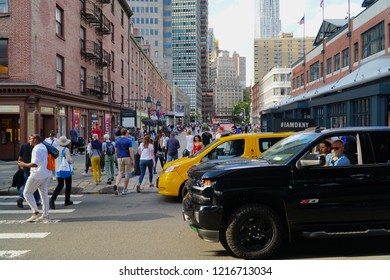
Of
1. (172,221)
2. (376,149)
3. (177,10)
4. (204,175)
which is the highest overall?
(177,10)

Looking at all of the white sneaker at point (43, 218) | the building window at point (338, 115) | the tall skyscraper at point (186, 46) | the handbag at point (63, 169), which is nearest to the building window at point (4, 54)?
the handbag at point (63, 169)

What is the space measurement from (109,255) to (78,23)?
25617mm

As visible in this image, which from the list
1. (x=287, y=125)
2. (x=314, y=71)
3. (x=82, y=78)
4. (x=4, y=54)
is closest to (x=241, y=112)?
(x=314, y=71)

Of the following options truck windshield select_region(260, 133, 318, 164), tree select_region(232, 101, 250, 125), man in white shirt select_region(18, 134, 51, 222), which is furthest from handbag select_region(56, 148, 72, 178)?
tree select_region(232, 101, 250, 125)

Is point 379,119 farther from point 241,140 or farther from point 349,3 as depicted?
point 349,3

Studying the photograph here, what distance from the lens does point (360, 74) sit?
1886 centimetres

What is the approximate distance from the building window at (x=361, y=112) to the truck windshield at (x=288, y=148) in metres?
11.6

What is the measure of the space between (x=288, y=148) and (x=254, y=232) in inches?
60.2

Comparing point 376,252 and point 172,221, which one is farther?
point 172,221

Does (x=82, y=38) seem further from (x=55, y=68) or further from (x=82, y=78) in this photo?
(x=55, y=68)

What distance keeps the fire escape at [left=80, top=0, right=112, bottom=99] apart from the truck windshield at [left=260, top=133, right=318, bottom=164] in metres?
25.1

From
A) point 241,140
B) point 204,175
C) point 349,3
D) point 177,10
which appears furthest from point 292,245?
point 177,10

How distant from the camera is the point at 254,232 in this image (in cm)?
522

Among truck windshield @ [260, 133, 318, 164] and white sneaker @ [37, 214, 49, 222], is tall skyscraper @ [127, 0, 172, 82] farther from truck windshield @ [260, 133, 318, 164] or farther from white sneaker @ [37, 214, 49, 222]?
truck windshield @ [260, 133, 318, 164]
